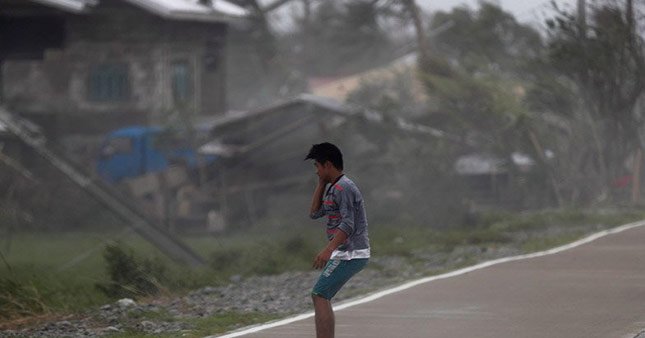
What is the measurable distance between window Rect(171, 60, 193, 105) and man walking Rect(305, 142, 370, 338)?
3563 centimetres

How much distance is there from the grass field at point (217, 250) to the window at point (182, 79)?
42.9ft

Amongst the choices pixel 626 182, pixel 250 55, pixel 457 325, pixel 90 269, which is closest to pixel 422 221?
pixel 626 182

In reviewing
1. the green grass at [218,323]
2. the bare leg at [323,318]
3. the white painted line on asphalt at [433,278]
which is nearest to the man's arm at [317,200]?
the bare leg at [323,318]

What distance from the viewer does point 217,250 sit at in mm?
27047

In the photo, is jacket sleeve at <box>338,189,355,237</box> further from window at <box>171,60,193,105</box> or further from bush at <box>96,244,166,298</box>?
window at <box>171,60,193,105</box>

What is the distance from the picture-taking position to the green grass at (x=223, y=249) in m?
17.9

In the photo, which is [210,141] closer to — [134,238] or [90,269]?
[134,238]

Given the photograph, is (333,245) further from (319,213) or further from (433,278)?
(433,278)

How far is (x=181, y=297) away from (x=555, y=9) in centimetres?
1902

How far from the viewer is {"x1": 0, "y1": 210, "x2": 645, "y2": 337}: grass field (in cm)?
1770

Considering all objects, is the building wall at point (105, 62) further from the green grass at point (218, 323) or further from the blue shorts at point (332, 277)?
the blue shorts at point (332, 277)

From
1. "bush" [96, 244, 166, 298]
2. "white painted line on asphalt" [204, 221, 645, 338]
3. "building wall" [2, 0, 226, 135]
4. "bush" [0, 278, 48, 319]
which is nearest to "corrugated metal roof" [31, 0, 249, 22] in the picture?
"building wall" [2, 0, 226, 135]

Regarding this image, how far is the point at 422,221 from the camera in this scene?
33.3 metres

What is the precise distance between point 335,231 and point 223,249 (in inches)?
632
